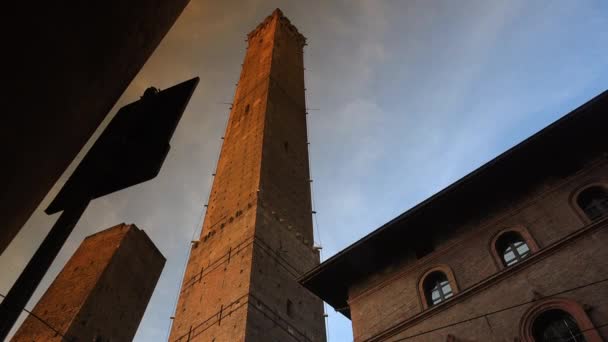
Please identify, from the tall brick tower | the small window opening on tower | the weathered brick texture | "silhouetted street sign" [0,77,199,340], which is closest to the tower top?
the tall brick tower

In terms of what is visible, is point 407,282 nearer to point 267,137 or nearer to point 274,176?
point 274,176

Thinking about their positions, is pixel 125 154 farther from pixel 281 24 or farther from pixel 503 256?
pixel 281 24

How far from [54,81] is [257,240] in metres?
14.3

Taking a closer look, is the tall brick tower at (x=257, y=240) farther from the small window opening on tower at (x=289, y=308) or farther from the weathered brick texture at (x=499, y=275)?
the weathered brick texture at (x=499, y=275)

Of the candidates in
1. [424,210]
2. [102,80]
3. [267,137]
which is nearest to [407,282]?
[424,210]

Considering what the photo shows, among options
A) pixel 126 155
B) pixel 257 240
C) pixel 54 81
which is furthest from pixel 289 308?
pixel 54 81

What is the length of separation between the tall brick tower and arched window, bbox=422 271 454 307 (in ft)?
18.2

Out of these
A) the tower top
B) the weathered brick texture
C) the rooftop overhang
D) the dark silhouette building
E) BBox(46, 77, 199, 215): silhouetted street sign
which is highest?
the tower top

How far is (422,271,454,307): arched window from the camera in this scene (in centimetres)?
825

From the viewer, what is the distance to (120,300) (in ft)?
39.6

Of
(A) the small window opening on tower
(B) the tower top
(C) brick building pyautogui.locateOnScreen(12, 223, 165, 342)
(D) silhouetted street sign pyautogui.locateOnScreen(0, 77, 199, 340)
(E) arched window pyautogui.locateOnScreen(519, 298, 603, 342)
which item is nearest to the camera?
(D) silhouetted street sign pyautogui.locateOnScreen(0, 77, 199, 340)

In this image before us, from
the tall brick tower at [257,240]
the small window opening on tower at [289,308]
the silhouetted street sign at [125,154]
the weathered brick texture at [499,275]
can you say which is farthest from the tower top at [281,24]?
the silhouetted street sign at [125,154]

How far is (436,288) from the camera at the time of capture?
8516 millimetres

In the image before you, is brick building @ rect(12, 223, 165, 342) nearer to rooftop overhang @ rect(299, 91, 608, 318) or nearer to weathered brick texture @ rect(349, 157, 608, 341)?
rooftop overhang @ rect(299, 91, 608, 318)
